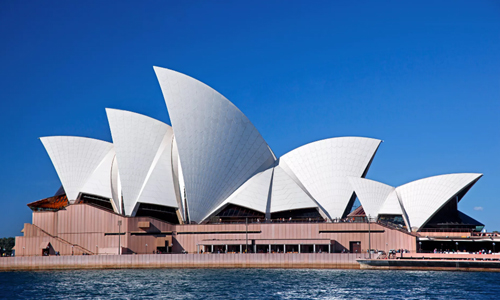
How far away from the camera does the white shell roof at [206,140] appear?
57.9 meters

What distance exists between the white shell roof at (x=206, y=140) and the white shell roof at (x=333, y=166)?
247 inches

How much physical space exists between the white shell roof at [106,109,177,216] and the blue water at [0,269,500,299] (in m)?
11.9

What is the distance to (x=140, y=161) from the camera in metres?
60.5

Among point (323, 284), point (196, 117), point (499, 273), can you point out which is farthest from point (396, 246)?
point (196, 117)

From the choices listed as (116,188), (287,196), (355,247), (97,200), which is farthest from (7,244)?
(355,247)

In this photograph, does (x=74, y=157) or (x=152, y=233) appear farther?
(x=74, y=157)

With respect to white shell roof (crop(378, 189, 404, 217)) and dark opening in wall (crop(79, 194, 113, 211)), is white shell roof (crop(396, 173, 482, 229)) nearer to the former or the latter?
white shell roof (crop(378, 189, 404, 217))

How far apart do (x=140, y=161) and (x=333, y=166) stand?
833 inches

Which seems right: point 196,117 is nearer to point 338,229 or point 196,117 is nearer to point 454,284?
point 338,229

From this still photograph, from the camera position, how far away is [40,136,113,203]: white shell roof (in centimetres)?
6254

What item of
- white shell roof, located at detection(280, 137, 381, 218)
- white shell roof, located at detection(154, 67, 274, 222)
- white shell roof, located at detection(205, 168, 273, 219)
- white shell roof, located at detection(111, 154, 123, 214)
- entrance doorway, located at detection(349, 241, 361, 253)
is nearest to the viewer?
entrance doorway, located at detection(349, 241, 361, 253)

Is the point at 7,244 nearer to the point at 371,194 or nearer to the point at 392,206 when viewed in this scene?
the point at 371,194

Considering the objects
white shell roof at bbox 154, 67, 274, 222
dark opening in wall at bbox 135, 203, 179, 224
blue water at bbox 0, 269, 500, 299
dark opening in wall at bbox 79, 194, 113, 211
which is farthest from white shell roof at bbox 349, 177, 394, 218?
dark opening in wall at bbox 79, 194, 113, 211

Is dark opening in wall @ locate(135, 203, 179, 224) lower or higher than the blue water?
higher
